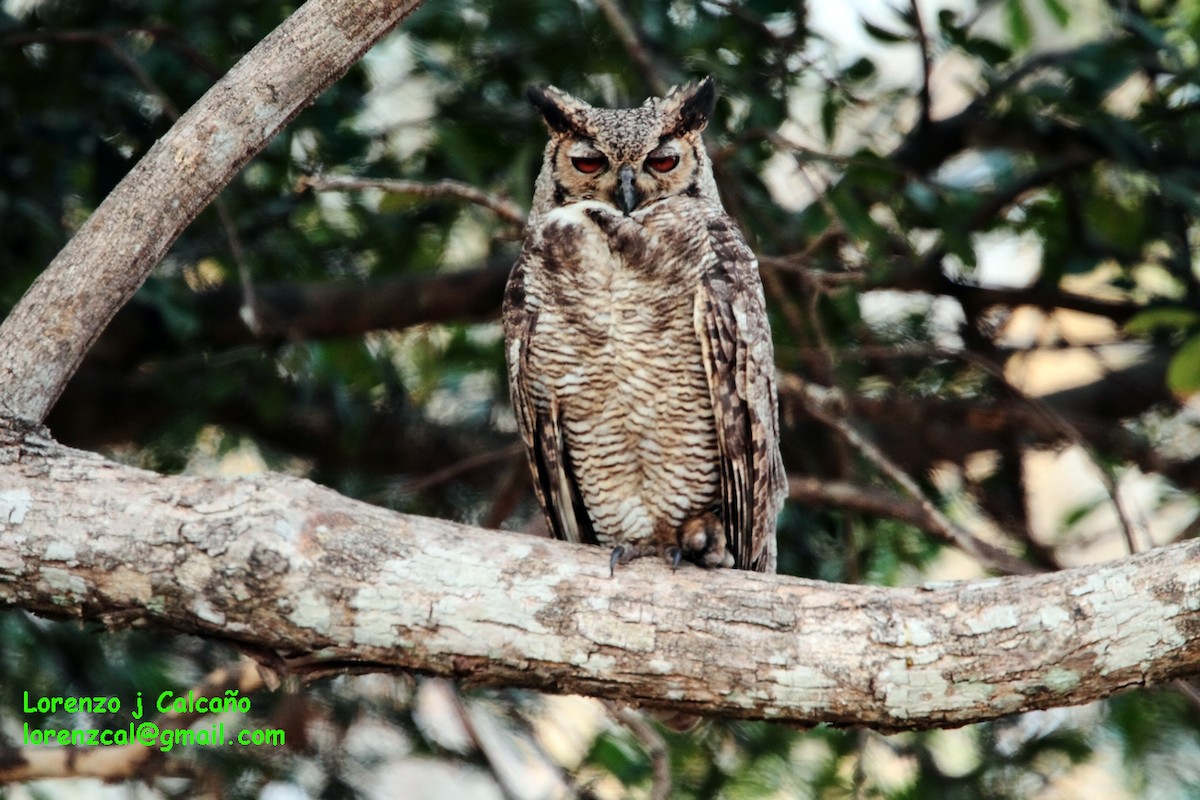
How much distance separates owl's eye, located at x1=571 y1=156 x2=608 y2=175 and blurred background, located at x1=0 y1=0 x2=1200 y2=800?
0.78ft

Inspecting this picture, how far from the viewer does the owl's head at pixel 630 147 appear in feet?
11.6

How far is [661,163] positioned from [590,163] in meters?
0.19

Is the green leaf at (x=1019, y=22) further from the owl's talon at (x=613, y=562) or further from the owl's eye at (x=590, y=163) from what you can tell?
the owl's talon at (x=613, y=562)

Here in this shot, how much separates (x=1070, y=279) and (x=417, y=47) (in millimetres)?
2491

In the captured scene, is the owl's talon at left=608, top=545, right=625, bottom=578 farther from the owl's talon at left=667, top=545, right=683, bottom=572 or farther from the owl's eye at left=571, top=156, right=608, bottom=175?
the owl's eye at left=571, top=156, right=608, bottom=175

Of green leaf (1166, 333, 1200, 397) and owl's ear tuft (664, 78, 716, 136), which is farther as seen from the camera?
owl's ear tuft (664, 78, 716, 136)

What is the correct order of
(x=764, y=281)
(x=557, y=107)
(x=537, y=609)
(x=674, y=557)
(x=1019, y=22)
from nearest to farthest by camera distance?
1. (x=537, y=609)
2. (x=674, y=557)
3. (x=557, y=107)
4. (x=1019, y=22)
5. (x=764, y=281)

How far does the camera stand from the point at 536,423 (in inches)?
141

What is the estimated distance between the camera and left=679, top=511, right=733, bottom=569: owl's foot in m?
3.61

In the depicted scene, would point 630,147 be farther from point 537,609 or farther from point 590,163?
point 537,609

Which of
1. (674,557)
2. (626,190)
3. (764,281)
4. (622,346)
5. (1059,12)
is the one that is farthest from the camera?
(764,281)

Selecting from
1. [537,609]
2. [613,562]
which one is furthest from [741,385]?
[537,609]

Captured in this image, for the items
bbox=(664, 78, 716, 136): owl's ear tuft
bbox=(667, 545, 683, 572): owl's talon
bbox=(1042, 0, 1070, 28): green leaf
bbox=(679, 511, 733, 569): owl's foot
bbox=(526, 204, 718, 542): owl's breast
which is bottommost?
bbox=(679, 511, 733, 569): owl's foot

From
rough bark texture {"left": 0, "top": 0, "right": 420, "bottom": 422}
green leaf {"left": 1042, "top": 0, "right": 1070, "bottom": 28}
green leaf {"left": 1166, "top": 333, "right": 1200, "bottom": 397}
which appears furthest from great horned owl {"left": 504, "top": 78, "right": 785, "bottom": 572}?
green leaf {"left": 1042, "top": 0, "right": 1070, "bottom": 28}
